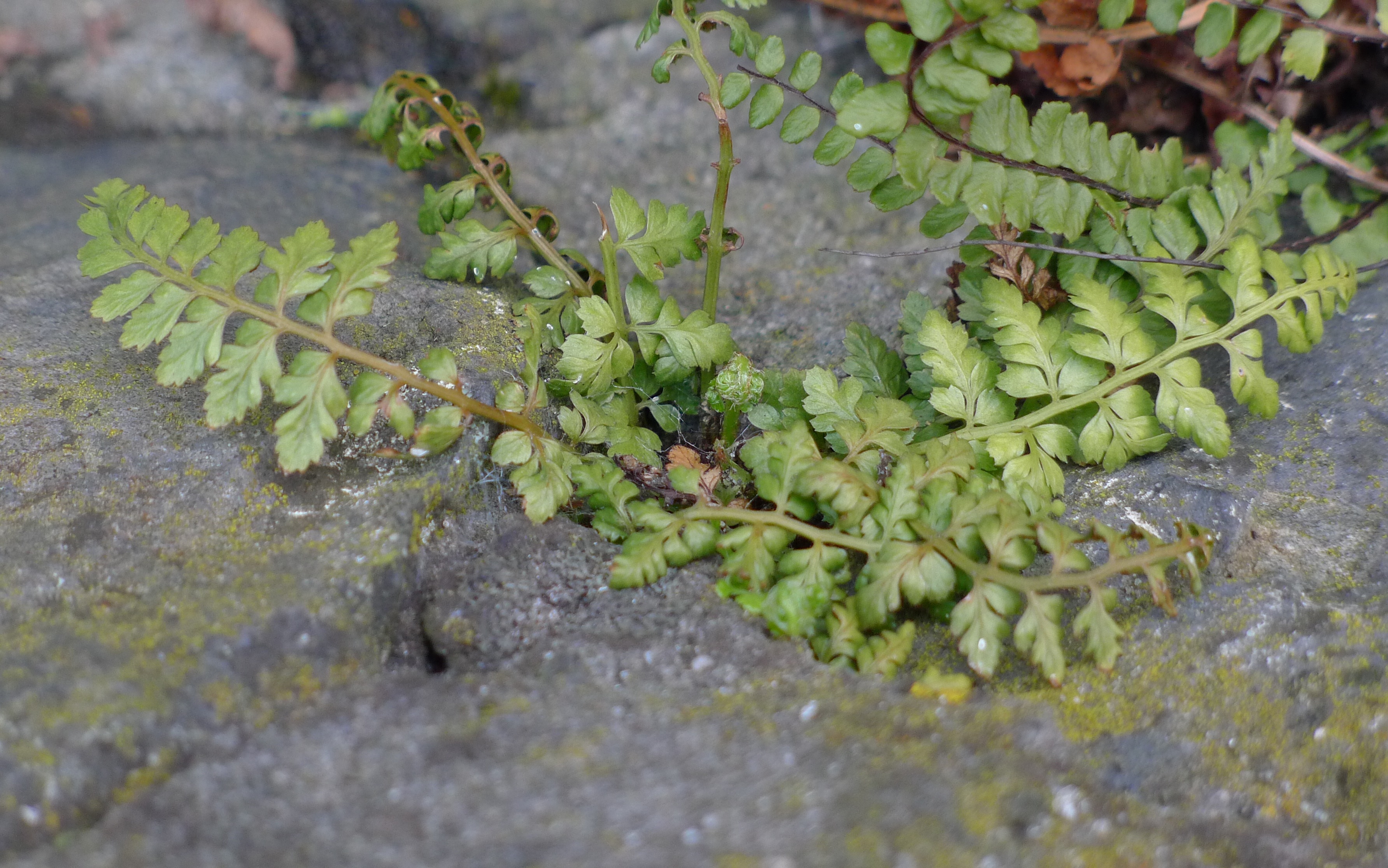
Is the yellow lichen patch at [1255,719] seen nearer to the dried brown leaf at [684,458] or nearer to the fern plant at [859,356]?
the fern plant at [859,356]

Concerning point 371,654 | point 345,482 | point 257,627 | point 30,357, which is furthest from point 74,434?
point 371,654

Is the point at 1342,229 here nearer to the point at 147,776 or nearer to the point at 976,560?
the point at 976,560

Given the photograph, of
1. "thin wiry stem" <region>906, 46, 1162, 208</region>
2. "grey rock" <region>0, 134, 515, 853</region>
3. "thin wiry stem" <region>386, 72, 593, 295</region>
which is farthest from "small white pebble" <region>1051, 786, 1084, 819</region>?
"thin wiry stem" <region>386, 72, 593, 295</region>

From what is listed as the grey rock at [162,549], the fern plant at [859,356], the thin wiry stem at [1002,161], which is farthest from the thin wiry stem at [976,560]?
the thin wiry stem at [1002,161]

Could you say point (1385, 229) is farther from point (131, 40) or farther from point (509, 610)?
point (131, 40)

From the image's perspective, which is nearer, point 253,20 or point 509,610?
point 509,610

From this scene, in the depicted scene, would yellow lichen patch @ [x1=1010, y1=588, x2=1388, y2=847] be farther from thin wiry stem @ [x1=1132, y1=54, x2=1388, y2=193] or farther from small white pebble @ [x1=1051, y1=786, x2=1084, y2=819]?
thin wiry stem @ [x1=1132, y1=54, x2=1388, y2=193]
